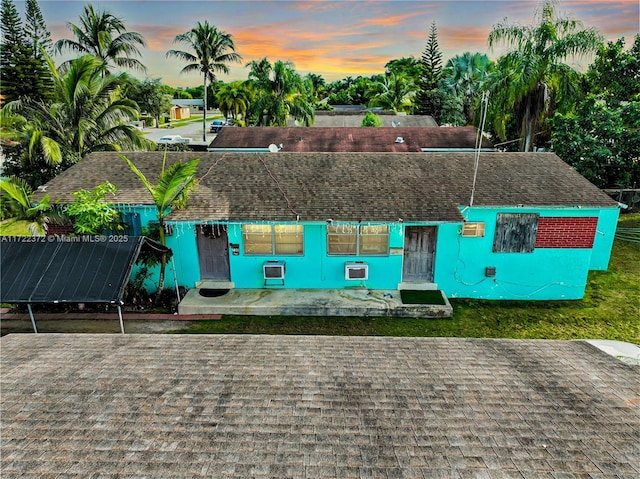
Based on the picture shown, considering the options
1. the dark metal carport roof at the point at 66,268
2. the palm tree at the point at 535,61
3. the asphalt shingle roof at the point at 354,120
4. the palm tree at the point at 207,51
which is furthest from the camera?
the palm tree at the point at 207,51

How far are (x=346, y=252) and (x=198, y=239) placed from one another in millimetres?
4355

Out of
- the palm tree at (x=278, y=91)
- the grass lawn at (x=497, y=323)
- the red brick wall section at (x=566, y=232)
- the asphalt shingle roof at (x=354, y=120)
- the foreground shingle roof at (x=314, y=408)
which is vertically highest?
the palm tree at (x=278, y=91)

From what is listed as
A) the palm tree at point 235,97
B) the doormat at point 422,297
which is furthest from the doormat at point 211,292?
the palm tree at point 235,97

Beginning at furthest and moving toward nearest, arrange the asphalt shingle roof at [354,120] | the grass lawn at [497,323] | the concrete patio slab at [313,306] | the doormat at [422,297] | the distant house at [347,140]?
the asphalt shingle roof at [354,120] < the distant house at [347,140] < the doormat at [422,297] < the concrete patio slab at [313,306] < the grass lawn at [497,323]

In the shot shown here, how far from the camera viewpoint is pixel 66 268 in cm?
941

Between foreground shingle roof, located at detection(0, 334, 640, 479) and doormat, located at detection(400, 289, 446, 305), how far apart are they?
14.9 feet

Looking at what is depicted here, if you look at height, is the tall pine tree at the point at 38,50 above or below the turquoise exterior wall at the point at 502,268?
above

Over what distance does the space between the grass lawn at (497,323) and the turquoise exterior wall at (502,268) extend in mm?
317

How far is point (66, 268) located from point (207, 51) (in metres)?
34.5

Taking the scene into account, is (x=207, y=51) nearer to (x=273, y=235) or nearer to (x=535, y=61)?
(x=535, y=61)

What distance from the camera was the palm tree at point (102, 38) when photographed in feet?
89.5

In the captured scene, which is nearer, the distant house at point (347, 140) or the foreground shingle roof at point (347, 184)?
the foreground shingle roof at point (347, 184)

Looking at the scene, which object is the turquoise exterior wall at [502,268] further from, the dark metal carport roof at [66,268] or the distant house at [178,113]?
the distant house at [178,113]

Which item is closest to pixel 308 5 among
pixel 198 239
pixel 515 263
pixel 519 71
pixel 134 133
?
pixel 134 133
